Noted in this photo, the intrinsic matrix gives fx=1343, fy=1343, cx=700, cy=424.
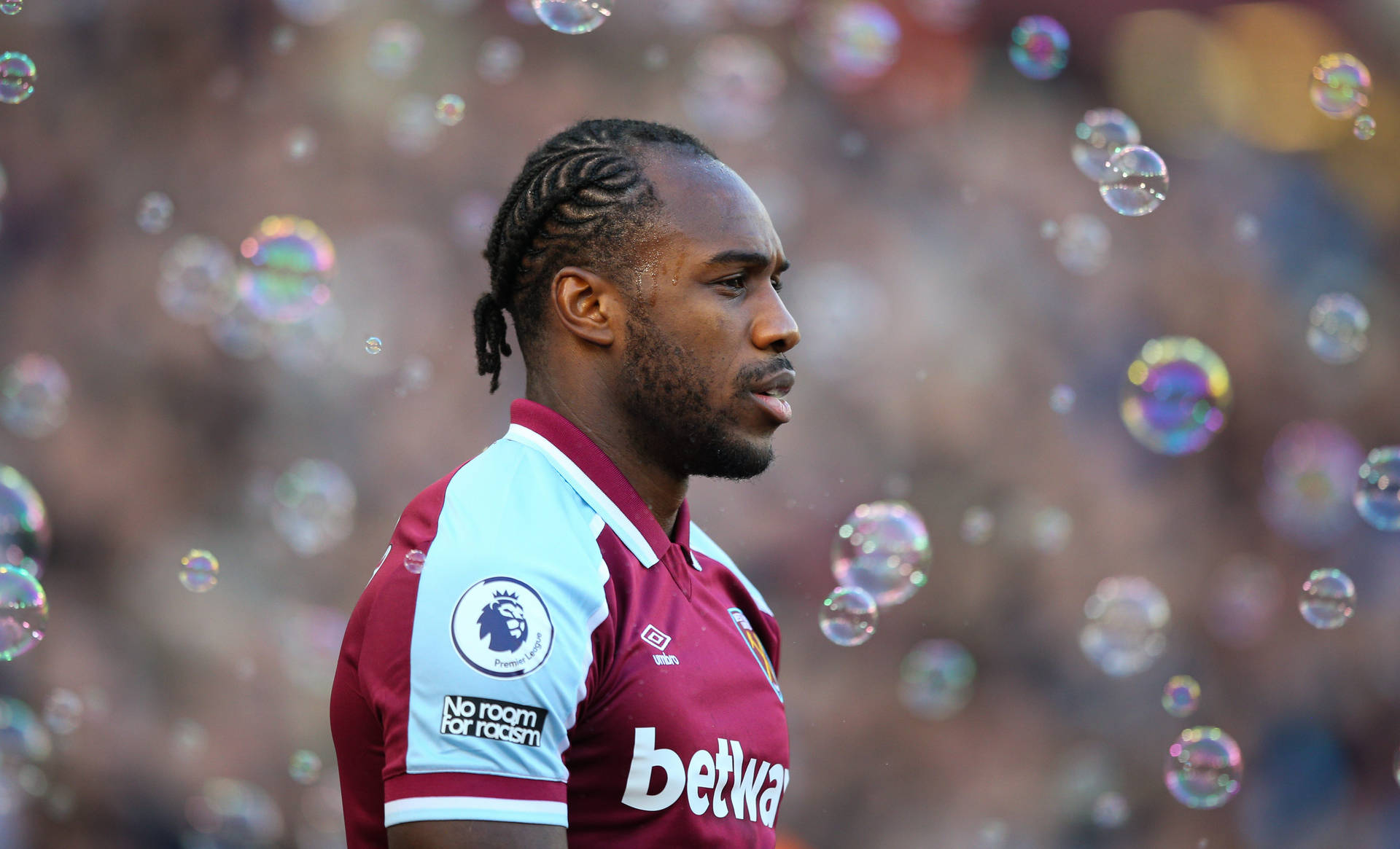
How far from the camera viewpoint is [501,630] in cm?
166

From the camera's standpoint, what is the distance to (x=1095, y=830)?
596 centimetres

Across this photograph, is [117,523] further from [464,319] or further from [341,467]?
[464,319]

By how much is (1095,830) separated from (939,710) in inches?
36.0

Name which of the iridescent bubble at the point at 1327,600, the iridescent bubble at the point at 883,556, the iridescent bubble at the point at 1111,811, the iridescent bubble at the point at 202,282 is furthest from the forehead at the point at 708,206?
the iridescent bubble at the point at 1111,811

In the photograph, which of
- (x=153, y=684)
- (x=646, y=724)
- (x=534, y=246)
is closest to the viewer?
(x=646, y=724)

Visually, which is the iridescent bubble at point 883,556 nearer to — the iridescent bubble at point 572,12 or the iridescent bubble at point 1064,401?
the iridescent bubble at point 572,12

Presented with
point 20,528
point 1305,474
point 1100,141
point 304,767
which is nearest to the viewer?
point 20,528

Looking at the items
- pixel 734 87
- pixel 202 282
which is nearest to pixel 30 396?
pixel 202 282

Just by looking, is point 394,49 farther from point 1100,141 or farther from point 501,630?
point 501,630

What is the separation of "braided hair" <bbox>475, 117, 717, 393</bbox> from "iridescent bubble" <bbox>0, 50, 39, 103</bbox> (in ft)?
7.44

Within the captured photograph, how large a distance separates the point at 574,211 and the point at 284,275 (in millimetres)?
2240

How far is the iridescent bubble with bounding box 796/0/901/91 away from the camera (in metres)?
5.62

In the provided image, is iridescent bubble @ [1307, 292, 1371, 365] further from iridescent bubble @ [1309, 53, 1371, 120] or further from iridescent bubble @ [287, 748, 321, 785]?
iridescent bubble @ [287, 748, 321, 785]

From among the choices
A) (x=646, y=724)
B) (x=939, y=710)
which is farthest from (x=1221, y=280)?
(x=646, y=724)
